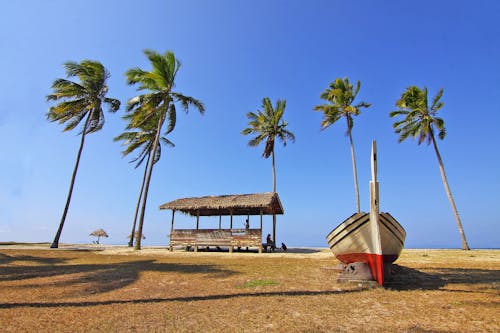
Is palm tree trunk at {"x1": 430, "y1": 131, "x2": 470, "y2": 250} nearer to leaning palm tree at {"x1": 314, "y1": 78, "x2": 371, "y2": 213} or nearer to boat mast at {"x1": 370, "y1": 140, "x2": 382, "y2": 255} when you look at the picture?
leaning palm tree at {"x1": 314, "y1": 78, "x2": 371, "y2": 213}

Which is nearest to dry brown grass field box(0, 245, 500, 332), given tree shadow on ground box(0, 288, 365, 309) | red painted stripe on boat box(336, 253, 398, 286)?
tree shadow on ground box(0, 288, 365, 309)

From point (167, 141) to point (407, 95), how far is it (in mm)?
24149

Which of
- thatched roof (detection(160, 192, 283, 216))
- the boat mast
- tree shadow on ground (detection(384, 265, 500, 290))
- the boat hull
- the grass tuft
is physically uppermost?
thatched roof (detection(160, 192, 283, 216))

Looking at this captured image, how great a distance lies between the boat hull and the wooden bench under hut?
37.0ft

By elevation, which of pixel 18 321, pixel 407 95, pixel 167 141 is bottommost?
pixel 18 321

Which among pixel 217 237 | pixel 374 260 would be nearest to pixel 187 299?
pixel 374 260

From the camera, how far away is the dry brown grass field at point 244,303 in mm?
4957

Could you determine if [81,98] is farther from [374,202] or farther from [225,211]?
[374,202]

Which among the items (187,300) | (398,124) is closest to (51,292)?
(187,300)

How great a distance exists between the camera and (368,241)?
8.46 meters

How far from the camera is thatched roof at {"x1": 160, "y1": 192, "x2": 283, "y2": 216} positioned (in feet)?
69.2

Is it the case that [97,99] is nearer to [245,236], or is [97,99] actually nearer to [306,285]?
[245,236]

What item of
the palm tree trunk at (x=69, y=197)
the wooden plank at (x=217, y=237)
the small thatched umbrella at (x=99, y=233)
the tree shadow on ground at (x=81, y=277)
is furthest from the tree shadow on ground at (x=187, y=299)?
the small thatched umbrella at (x=99, y=233)

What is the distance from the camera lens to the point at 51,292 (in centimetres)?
747
